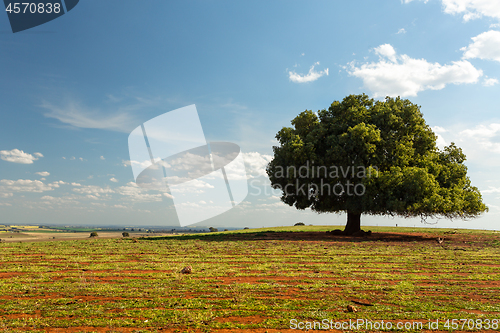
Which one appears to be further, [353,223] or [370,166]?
[353,223]

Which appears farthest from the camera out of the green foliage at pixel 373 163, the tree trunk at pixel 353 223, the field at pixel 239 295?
the tree trunk at pixel 353 223

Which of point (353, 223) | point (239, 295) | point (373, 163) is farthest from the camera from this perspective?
point (353, 223)

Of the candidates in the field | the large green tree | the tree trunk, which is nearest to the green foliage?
the large green tree

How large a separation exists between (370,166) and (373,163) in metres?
1.56

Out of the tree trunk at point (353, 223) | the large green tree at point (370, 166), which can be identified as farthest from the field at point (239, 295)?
the tree trunk at point (353, 223)

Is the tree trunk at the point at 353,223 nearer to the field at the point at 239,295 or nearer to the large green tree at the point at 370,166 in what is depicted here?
the large green tree at the point at 370,166

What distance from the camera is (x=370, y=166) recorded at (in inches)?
1021

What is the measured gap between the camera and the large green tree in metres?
25.2

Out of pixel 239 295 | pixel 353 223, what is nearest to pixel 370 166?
pixel 353 223

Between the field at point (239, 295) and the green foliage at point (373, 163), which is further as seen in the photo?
the green foliage at point (373, 163)

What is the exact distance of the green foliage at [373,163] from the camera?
25188 mm

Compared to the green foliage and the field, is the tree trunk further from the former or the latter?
the field

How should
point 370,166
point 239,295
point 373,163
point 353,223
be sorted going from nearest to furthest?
point 239,295
point 370,166
point 373,163
point 353,223

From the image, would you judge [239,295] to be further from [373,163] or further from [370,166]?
[373,163]
